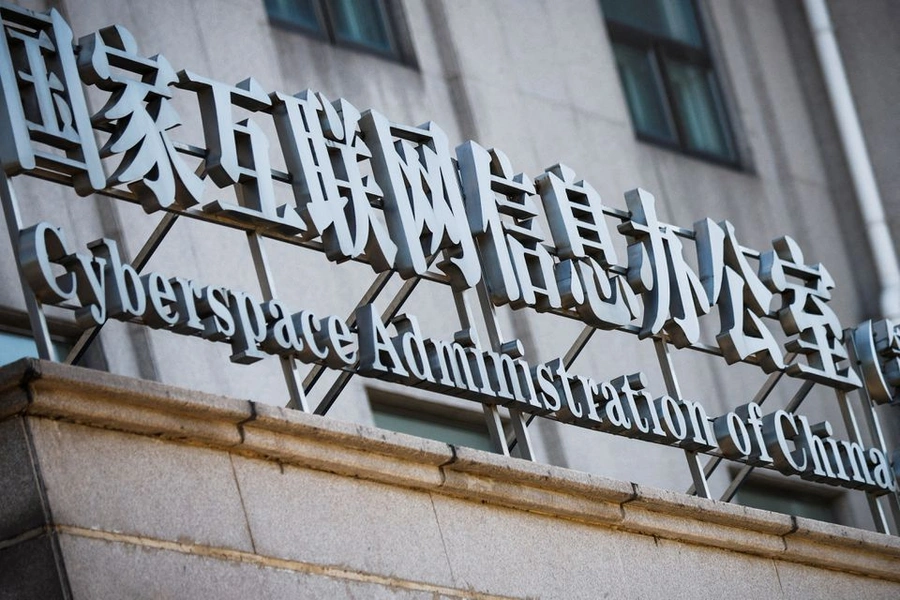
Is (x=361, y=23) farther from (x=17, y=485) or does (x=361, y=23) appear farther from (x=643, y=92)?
(x=17, y=485)

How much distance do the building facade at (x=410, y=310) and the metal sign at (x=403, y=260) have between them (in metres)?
0.02

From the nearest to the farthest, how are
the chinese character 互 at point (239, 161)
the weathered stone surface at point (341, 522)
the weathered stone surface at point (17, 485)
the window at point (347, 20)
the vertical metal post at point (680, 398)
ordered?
1. the weathered stone surface at point (17, 485)
2. the weathered stone surface at point (341, 522)
3. the chinese character 互 at point (239, 161)
4. the vertical metal post at point (680, 398)
5. the window at point (347, 20)

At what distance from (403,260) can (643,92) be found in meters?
10.0

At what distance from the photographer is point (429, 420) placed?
1602 cm

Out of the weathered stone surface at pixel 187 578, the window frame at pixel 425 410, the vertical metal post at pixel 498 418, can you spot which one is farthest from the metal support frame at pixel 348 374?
the window frame at pixel 425 410

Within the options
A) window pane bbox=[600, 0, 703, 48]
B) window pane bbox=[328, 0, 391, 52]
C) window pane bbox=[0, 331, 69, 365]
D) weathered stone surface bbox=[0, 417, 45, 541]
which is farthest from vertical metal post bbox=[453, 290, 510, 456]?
window pane bbox=[600, 0, 703, 48]

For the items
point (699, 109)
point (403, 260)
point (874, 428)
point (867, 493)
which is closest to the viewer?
point (403, 260)

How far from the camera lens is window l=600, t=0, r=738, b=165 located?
20.5 m

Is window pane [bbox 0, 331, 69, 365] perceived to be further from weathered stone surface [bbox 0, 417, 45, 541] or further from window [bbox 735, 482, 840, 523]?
window [bbox 735, 482, 840, 523]

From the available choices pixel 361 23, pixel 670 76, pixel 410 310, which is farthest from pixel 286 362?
pixel 670 76

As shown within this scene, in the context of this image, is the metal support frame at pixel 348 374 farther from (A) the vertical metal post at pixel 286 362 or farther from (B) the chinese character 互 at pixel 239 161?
(B) the chinese character 互 at pixel 239 161

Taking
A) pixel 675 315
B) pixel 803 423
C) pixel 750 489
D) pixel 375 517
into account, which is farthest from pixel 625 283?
pixel 750 489

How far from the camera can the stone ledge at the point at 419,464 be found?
28.1ft

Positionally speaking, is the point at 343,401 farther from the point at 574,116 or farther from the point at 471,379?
the point at 574,116
